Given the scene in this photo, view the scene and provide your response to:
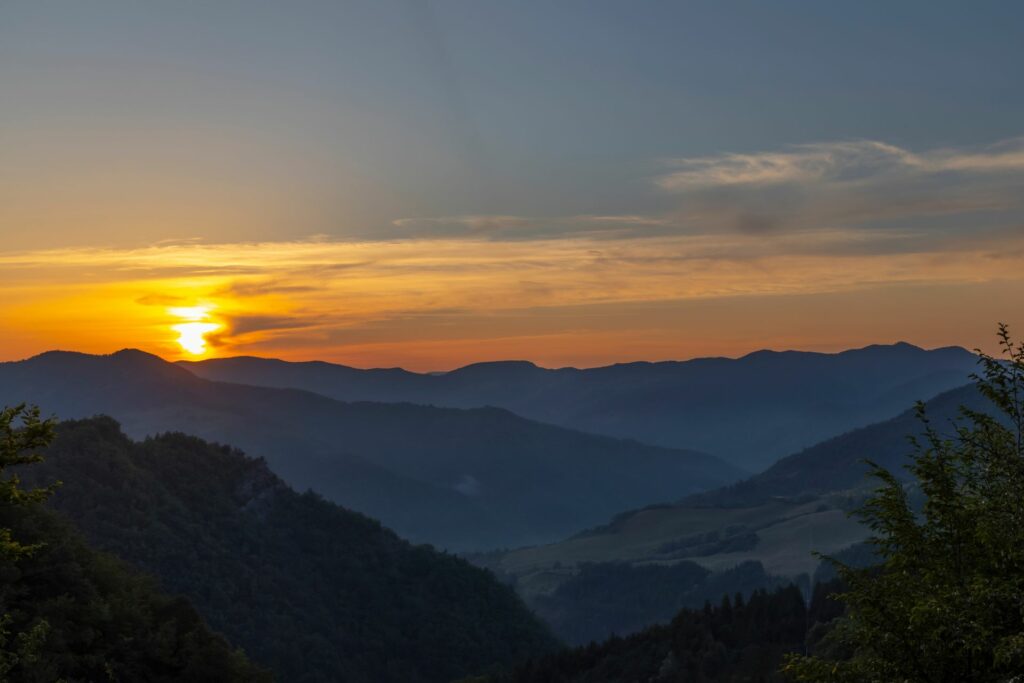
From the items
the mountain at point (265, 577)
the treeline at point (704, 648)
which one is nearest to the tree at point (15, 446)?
the treeline at point (704, 648)

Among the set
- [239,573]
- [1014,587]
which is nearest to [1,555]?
[1014,587]

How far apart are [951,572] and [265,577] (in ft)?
520

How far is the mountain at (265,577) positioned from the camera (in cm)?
15638

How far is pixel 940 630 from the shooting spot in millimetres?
26719

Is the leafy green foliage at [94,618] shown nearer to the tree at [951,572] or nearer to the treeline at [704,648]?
the tree at [951,572]

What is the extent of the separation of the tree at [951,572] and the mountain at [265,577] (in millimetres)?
129092

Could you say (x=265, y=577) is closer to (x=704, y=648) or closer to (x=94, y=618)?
(x=704, y=648)

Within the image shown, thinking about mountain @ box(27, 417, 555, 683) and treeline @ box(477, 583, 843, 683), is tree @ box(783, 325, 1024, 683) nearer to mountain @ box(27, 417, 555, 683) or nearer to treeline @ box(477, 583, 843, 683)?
treeline @ box(477, 583, 843, 683)

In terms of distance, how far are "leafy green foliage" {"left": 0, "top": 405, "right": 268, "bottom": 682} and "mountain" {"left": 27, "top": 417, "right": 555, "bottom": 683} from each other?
70.9 m

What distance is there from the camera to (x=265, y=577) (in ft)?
578

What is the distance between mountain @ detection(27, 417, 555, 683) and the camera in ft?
513

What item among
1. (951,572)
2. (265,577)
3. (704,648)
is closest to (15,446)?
(951,572)

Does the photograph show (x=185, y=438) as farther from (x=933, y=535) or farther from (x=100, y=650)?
(x=933, y=535)

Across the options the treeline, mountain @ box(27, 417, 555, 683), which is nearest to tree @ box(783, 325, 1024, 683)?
the treeline
